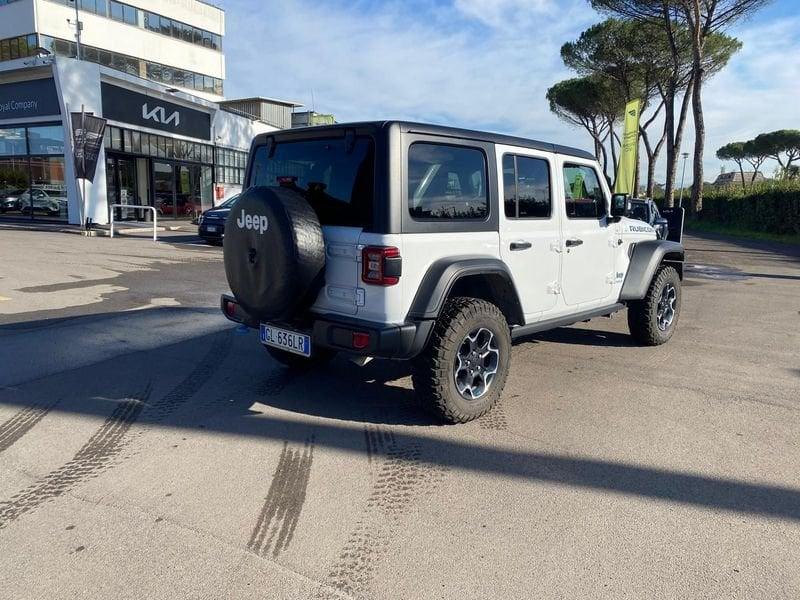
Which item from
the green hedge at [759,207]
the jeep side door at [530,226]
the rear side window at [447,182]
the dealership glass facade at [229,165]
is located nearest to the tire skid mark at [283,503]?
the rear side window at [447,182]

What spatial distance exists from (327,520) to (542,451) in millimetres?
1476

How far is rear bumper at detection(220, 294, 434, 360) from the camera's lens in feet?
11.6

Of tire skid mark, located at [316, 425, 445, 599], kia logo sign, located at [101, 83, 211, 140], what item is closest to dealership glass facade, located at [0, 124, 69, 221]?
kia logo sign, located at [101, 83, 211, 140]

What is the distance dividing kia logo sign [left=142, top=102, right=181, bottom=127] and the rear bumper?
20885 millimetres

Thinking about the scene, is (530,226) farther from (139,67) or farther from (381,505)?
(139,67)

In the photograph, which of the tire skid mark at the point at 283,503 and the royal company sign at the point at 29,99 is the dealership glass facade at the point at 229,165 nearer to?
the royal company sign at the point at 29,99

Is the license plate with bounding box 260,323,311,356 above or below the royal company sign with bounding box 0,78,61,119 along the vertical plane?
→ below

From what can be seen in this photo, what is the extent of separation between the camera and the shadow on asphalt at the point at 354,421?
3.21 m

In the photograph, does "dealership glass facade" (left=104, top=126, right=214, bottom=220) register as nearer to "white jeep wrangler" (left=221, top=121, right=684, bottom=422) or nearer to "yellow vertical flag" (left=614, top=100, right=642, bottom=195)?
"yellow vertical flag" (left=614, top=100, right=642, bottom=195)

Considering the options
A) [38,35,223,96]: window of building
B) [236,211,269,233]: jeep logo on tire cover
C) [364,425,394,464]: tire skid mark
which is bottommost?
[364,425,394,464]: tire skid mark

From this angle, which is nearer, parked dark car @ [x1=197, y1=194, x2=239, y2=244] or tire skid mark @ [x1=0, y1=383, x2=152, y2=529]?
tire skid mark @ [x1=0, y1=383, x2=152, y2=529]

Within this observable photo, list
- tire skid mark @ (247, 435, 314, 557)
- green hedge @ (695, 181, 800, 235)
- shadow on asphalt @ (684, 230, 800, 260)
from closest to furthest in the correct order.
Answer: tire skid mark @ (247, 435, 314, 557), shadow on asphalt @ (684, 230, 800, 260), green hedge @ (695, 181, 800, 235)

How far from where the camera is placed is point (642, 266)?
584 cm

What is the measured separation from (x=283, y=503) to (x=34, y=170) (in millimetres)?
22001
